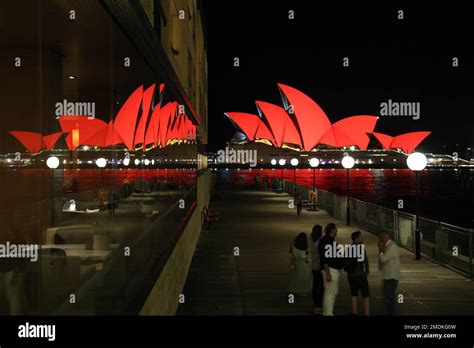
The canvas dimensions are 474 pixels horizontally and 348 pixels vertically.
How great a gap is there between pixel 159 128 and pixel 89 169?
4594mm

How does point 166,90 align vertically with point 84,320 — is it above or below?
above

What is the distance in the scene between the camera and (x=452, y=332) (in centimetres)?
576

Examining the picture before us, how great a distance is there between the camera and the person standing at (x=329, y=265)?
926cm

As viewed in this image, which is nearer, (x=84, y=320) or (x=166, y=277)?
(x=84, y=320)

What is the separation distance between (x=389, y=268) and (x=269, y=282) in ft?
15.6

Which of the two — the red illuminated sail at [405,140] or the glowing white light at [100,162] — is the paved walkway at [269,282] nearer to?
the glowing white light at [100,162]

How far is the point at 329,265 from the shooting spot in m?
9.27

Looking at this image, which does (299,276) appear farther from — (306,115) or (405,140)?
(405,140)

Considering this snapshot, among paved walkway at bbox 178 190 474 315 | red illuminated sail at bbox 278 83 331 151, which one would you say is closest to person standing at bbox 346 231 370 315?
paved walkway at bbox 178 190 474 315

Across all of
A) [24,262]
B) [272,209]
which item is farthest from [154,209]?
[272,209]

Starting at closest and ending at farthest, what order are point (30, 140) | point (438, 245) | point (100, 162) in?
point (30, 140) < point (100, 162) < point (438, 245)

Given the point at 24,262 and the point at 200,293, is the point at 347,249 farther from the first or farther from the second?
the point at 24,262

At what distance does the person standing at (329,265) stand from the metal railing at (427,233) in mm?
3150

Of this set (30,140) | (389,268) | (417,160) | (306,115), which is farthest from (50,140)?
(306,115)
